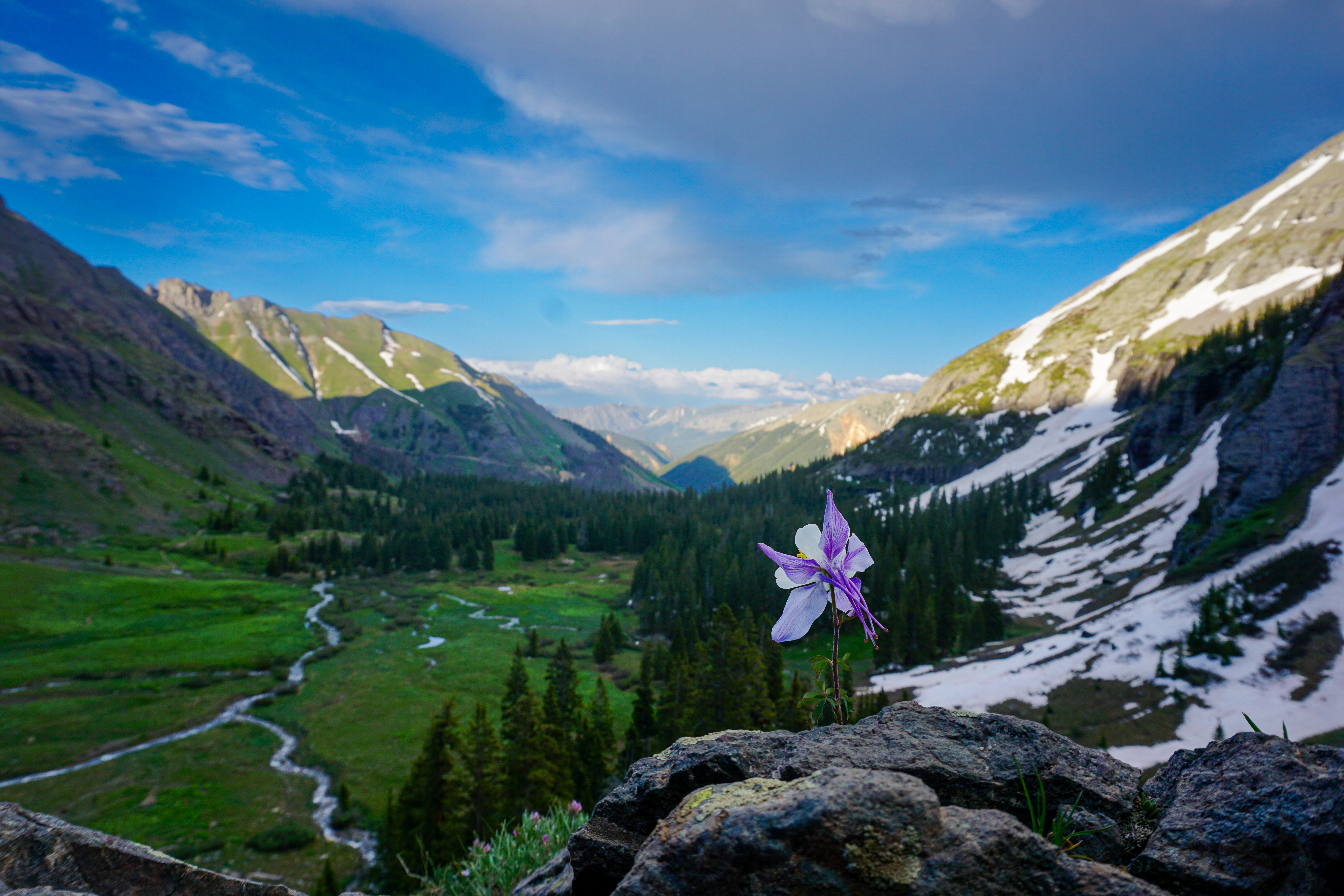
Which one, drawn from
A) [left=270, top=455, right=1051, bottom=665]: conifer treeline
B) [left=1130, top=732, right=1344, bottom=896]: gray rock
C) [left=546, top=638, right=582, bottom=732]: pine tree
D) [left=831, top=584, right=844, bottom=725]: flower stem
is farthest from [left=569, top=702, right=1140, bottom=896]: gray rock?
[left=270, top=455, right=1051, bottom=665]: conifer treeline

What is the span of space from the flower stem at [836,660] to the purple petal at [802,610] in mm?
64

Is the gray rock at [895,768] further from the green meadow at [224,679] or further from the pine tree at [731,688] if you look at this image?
the green meadow at [224,679]

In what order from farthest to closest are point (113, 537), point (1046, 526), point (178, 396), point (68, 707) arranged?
point (178, 396), point (1046, 526), point (113, 537), point (68, 707)

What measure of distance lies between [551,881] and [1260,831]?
4.60 metres

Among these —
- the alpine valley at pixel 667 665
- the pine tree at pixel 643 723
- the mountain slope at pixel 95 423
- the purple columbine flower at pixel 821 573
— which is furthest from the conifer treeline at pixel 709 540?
the purple columbine flower at pixel 821 573

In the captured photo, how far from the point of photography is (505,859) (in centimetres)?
660

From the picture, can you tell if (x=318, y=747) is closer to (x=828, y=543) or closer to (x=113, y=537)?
(x=828, y=543)

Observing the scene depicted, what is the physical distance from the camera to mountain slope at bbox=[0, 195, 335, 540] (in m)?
112

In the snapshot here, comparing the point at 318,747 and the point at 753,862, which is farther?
the point at 318,747

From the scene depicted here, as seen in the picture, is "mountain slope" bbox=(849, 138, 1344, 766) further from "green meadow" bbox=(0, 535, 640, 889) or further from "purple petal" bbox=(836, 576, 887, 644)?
"green meadow" bbox=(0, 535, 640, 889)

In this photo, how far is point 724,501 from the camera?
182125 millimetres

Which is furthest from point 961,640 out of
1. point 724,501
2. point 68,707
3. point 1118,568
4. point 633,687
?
point 724,501

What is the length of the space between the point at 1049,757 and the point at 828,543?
194cm

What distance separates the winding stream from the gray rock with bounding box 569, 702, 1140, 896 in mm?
36905
